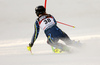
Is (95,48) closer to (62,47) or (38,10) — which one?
(62,47)

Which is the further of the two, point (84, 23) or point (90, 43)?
point (84, 23)

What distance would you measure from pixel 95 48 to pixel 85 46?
340mm

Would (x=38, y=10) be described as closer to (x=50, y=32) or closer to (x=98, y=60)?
(x=50, y=32)

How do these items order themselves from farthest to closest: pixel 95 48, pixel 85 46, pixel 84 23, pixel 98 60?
1. pixel 84 23
2. pixel 85 46
3. pixel 95 48
4. pixel 98 60

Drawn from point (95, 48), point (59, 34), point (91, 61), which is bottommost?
point (91, 61)

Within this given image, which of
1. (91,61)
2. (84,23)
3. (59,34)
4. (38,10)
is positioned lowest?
(91,61)

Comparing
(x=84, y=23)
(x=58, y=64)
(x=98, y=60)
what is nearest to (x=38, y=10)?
(x=58, y=64)

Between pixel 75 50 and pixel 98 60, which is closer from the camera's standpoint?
pixel 98 60

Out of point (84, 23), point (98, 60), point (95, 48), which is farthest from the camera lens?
point (84, 23)

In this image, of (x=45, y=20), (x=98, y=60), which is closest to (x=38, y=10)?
(x=45, y=20)

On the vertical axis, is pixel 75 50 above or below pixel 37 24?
below

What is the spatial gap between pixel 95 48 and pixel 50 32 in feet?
3.01

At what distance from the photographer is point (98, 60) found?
3285 millimetres

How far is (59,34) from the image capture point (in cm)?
456
